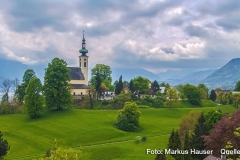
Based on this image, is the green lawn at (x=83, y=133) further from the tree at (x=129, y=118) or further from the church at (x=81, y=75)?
the church at (x=81, y=75)

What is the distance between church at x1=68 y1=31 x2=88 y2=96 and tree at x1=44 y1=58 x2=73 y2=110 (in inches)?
979

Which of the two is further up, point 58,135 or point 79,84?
point 79,84

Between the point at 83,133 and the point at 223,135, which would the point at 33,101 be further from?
the point at 223,135

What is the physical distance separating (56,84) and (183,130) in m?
33.4

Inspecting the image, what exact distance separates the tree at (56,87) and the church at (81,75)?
24858mm

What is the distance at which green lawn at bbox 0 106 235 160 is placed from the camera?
4538 centimetres

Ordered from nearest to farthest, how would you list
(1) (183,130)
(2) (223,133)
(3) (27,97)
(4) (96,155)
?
(2) (223,133) < (4) (96,155) < (1) (183,130) < (3) (27,97)

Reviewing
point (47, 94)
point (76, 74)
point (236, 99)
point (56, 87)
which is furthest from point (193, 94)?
point (47, 94)

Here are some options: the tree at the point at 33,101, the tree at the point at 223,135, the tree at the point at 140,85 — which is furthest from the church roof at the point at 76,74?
the tree at the point at 223,135

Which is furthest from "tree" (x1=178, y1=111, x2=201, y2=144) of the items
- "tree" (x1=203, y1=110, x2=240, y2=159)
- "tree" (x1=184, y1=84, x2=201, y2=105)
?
"tree" (x1=184, y1=84, x2=201, y2=105)

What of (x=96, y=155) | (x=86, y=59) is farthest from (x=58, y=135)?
(x=86, y=59)

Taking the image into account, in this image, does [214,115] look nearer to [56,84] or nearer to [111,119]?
[111,119]

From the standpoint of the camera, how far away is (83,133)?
54.9 metres

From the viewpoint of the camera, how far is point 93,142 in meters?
51.6
